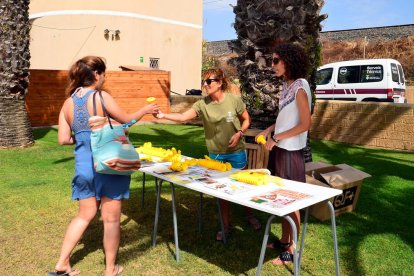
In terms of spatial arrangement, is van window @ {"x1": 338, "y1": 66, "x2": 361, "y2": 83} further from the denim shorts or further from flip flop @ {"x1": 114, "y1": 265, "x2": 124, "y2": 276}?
flip flop @ {"x1": 114, "y1": 265, "x2": 124, "y2": 276}

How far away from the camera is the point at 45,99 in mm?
13523

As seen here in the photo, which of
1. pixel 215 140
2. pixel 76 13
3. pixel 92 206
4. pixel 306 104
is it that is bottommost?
pixel 92 206

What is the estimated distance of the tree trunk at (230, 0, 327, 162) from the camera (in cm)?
522

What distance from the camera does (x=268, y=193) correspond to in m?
3.03

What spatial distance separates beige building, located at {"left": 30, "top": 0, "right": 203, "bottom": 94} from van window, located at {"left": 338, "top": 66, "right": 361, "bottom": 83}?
9.92 metres

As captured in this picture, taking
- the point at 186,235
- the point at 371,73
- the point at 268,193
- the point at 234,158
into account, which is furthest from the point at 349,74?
the point at 268,193

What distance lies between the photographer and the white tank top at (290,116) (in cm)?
339

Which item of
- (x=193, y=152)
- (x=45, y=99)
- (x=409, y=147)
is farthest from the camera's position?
(x=45, y=99)

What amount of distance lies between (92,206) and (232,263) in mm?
1426

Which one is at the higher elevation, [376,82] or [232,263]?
[376,82]

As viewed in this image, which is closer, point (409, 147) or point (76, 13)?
point (409, 147)

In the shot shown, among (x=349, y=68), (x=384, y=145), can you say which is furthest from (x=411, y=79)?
(x=384, y=145)

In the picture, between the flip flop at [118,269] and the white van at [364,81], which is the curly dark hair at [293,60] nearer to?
the flip flop at [118,269]

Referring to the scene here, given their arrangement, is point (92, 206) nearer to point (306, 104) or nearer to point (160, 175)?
point (160, 175)
